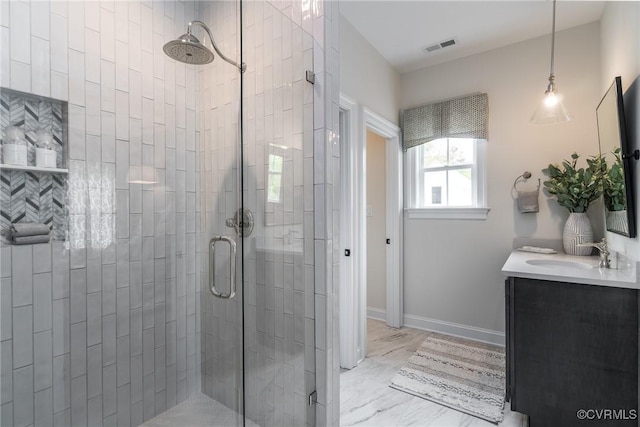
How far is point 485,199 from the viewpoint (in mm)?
2922

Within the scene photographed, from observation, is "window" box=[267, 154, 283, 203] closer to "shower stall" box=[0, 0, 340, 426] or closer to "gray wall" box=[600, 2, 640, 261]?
"shower stall" box=[0, 0, 340, 426]

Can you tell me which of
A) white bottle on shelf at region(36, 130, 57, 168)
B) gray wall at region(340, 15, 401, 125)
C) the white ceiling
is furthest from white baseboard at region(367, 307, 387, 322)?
white bottle on shelf at region(36, 130, 57, 168)

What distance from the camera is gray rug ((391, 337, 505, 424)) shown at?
1.97m

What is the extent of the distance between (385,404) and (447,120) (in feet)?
8.08

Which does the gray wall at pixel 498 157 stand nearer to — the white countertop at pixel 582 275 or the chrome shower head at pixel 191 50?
the white countertop at pixel 582 275

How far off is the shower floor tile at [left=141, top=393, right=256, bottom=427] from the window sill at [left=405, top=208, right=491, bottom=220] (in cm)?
242

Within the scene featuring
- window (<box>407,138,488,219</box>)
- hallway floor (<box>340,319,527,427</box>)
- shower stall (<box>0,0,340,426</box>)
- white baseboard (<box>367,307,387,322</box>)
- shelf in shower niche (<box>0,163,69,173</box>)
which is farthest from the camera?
white baseboard (<box>367,307,387,322</box>)

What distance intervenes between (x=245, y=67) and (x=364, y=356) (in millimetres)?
2290

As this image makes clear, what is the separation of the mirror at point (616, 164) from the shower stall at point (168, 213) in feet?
4.91

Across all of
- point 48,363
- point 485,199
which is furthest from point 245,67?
point 485,199

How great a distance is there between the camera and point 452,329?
3.08 metres

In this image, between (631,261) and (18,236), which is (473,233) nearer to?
(631,261)

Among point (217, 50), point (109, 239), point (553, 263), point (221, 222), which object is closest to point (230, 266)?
A: point (221, 222)

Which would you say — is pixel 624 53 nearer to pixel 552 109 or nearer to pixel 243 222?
pixel 552 109
